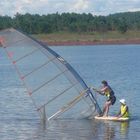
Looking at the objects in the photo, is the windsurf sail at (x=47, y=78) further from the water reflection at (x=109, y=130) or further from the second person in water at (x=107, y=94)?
the water reflection at (x=109, y=130)

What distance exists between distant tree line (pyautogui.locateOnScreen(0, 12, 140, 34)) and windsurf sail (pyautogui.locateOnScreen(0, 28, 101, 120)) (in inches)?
5067

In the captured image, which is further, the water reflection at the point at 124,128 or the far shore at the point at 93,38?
the far shore at the point at 93,38

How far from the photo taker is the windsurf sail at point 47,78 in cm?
2881

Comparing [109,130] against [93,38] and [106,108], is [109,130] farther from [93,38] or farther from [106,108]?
[93,38]

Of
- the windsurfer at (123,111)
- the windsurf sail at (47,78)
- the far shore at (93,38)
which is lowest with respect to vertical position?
the far shore at (93,38)

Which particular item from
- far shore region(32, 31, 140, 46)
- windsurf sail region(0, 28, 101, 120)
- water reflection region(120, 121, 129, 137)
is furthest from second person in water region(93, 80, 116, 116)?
far shore region(32, 31, 140, 46)

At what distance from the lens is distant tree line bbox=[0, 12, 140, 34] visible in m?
164

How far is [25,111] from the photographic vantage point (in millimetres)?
33062

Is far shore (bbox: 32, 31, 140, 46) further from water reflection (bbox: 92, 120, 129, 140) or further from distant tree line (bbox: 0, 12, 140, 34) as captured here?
water reflection (bbox: 92, 120, 129, 140)

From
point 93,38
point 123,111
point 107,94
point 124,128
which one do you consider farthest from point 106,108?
point 93,38

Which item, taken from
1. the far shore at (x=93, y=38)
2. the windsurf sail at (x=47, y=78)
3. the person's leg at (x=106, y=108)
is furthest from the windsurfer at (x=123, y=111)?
the far shore at (x=93, y=38)

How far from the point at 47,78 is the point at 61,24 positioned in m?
147

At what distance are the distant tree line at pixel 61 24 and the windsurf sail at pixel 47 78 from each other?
129 metres

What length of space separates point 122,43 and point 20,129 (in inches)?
5292
